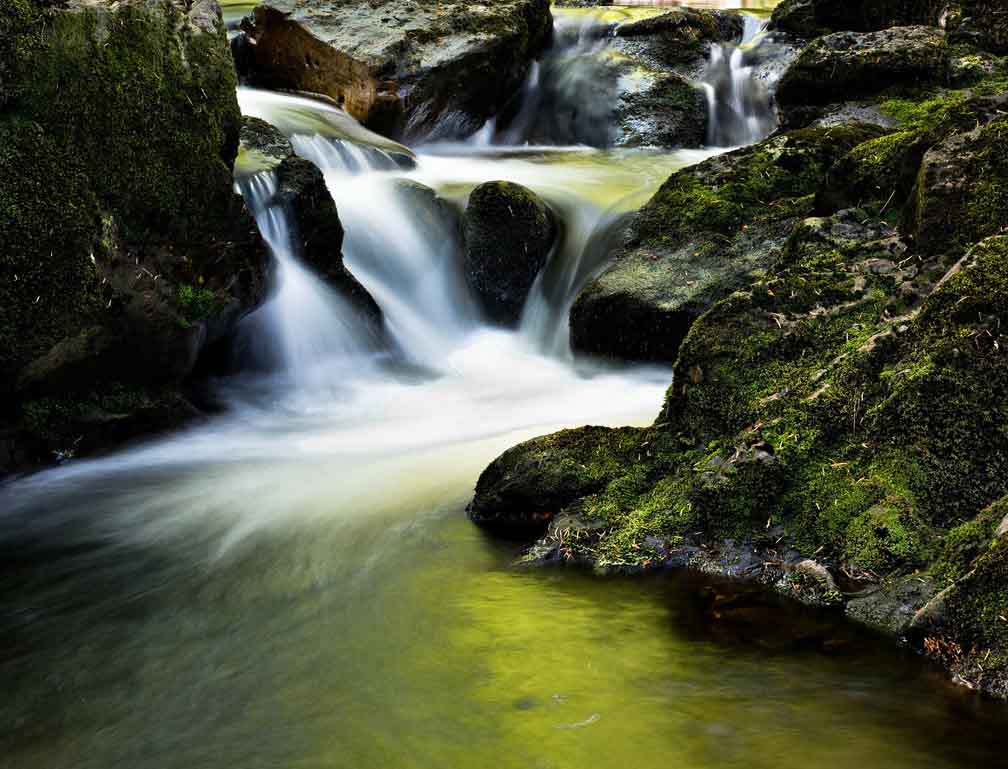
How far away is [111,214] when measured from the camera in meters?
5.88

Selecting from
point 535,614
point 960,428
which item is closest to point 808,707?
point 535,614

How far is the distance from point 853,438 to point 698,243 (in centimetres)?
446

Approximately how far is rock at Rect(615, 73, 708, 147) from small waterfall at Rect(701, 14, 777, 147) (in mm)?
229

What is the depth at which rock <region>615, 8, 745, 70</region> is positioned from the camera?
17.1 m

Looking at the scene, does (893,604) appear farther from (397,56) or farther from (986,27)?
(397,56)

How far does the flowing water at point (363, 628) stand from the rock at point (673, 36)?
1098 cm

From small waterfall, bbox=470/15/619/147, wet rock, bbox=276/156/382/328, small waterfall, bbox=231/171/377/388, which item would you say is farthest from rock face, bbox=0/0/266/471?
small waterfall, bbox=470/15/619/147

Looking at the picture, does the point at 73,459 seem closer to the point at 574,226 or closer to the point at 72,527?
the point at 72,527

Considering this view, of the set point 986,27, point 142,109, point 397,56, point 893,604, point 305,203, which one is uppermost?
point 397,56

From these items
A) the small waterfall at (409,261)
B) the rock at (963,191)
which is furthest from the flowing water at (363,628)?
the rock at (963,191)

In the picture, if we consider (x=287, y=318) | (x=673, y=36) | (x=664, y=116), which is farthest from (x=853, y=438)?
(x=673, y=36)

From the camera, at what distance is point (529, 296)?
32.9 ft

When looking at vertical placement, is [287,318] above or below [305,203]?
below

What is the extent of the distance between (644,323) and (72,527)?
4.73 m
